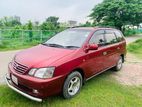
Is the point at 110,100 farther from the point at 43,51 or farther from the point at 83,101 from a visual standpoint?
the point at 43,51

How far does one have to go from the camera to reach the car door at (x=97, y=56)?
4562mm

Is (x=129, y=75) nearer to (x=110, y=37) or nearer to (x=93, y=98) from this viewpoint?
(x=110, y=37)

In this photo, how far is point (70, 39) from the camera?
190 inches

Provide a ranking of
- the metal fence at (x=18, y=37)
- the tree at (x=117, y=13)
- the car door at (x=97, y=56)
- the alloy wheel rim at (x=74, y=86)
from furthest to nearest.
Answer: the tree at (x=117, y=13) → the metal fence at (x=18, y=37) → the car door at (x=97, y=56) → the alloy wheel rim at (x=74, y=86)

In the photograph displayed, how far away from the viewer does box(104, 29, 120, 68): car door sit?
5.47 meters

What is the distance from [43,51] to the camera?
169 inches

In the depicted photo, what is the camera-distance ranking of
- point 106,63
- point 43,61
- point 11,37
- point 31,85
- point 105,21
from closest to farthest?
point 31,85 → point 43,61 → point 106,63 → point 11,37 → point 105,21

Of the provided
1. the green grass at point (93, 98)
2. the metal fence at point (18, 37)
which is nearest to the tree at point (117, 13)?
the metal fence at point (18, 37)

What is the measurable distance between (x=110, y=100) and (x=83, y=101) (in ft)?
2.11

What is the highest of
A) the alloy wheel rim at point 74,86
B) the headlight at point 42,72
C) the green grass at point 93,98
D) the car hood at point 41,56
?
the car hood at point 41,56

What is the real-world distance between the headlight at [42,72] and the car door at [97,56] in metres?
1.20

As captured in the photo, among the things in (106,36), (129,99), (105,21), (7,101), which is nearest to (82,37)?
(106,36)

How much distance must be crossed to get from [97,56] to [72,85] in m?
1.15

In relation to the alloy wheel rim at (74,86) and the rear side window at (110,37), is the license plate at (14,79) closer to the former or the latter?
the alloy wheel rim at (74,86)
